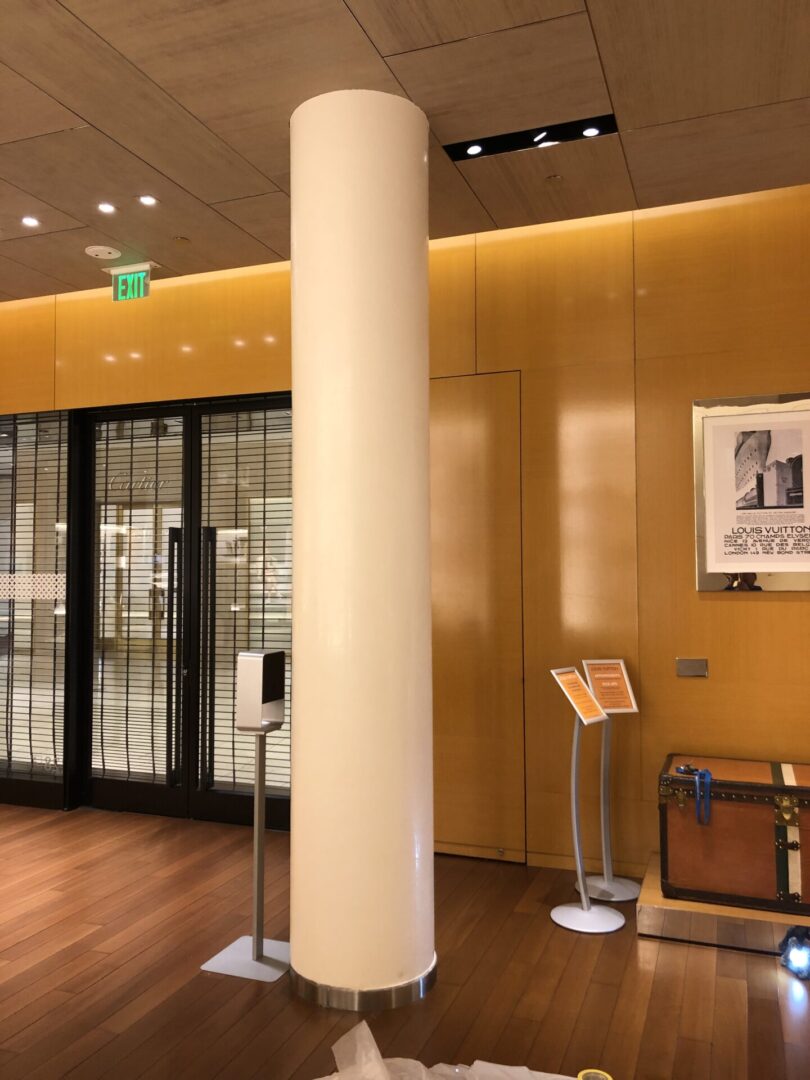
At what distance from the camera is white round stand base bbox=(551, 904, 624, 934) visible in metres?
3.87

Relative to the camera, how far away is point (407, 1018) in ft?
10.2

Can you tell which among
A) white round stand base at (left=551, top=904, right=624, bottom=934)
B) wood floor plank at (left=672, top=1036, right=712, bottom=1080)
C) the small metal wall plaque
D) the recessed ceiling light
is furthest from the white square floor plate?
the recessed ceiling light

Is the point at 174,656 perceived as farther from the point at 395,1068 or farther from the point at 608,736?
the point at 395,1068

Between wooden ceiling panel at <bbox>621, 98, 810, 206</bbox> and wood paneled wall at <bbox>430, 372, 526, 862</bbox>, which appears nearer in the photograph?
wooden ceiling panel at <bbox>621, 98, 810, 206</bbox>

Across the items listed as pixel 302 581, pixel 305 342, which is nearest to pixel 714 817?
pixel 302 581

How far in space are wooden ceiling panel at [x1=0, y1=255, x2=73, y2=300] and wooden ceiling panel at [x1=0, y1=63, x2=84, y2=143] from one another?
168cm

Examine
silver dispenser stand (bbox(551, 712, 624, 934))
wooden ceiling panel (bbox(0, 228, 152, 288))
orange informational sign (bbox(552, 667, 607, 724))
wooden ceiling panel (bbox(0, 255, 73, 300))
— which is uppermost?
wooden ceiling panel (bbox(0, 255, 73, 300))

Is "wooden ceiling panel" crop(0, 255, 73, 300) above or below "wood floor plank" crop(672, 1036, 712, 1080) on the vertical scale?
above

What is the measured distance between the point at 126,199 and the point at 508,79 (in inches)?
79.1

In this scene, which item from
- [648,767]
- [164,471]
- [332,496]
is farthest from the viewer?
[164,471]

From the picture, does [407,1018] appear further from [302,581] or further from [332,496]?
[332,496]

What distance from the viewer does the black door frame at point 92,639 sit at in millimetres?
5566

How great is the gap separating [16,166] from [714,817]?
166 inches

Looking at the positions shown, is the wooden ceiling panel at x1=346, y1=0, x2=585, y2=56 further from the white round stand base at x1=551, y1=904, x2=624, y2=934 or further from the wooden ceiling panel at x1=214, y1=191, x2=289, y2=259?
the white round stand base at x1=551, y1=904, x2=624, y2=934
